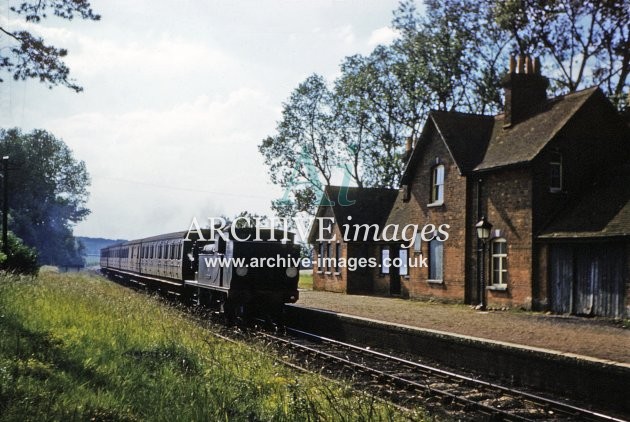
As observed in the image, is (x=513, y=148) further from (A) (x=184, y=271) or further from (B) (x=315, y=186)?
(B) (x=315, y=186)

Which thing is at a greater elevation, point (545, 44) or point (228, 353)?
point (545, 44)

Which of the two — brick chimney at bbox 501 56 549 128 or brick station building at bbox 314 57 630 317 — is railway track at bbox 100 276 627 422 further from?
brick chimney at bbox 501 56 549 128

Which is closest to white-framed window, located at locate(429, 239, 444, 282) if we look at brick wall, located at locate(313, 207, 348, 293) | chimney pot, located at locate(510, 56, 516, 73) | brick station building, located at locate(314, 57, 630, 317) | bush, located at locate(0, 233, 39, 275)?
brick station building, located at locate(314, 57, 630, 317)

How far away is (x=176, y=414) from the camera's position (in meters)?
6.74

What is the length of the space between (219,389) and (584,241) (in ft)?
45.0

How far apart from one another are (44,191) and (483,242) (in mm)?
59852

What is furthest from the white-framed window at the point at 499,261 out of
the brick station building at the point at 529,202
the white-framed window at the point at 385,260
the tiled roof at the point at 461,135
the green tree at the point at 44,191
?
Answer: the green tree at the point at 44,191

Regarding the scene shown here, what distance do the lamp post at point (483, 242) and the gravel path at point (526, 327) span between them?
1.93 feet

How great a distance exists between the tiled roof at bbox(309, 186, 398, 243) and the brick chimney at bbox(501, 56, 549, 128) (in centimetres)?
1146

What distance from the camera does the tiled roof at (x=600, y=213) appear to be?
17531 millimetres

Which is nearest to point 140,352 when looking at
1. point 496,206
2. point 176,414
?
point 176,414

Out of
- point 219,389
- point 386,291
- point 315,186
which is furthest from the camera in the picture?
point 315,186

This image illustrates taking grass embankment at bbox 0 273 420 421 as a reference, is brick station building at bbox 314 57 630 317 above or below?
above

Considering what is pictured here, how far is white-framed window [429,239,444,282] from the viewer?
24.6m
